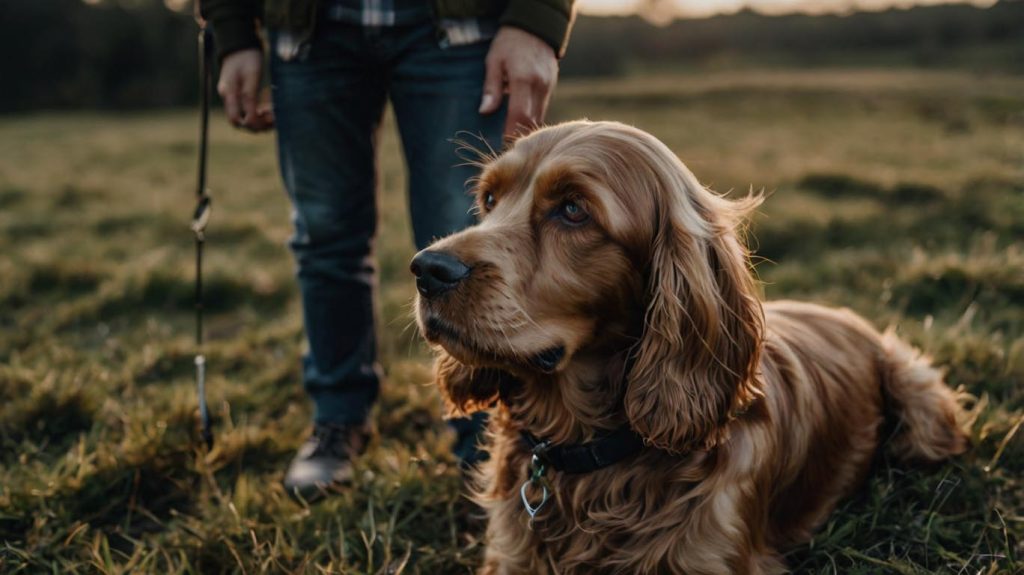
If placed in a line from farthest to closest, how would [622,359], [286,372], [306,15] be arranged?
[286,372]
[306,15]
[622,359]

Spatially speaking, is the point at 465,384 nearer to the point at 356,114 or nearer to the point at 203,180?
Result: the point at 356,114

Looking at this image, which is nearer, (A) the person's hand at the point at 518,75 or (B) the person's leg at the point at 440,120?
(A) the person's hand at the point at 518,75

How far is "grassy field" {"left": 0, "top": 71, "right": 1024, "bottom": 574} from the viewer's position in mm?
2498

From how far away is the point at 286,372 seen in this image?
405 centimetres

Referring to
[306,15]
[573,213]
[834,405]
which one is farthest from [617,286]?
[306,15]

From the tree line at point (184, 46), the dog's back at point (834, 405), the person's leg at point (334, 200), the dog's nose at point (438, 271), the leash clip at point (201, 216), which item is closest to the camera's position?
the dog's nose at point (438, 271)

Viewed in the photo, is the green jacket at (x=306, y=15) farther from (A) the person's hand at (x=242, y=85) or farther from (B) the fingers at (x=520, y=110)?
(B) the fingers at (x=520, y=110)

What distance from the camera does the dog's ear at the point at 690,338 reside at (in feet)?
6.66

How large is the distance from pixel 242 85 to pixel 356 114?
0.43 metres

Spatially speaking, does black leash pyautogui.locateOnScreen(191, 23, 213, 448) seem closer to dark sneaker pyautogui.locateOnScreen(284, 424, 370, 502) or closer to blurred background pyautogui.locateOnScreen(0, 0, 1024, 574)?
blurred background pyautogui.locateOnScreen(0, 0, 1024, 574)

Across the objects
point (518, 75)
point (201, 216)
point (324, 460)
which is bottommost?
point (324, 460)

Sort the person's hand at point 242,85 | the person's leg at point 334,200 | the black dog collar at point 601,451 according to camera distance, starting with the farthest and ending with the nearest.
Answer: the person's hand at point 242,85
the person's leg at point 334,200
the black dog collar at point 601,451

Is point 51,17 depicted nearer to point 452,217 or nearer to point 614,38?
point 614,38

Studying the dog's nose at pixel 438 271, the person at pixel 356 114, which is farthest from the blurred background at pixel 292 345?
the dog's nose at pixel 438 271
